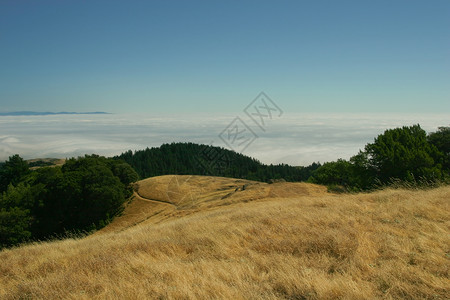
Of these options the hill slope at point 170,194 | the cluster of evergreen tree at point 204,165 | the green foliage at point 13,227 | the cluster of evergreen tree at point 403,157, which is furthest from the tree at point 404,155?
the cluster of evergreen tree at point 204,165

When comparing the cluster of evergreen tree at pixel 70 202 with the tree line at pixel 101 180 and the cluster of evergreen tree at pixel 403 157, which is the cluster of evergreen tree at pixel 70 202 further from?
the cluster of evergreen tree at pixel 403 157

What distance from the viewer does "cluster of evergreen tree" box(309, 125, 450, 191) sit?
27953 mm

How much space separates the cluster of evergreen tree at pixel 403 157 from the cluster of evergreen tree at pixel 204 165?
63.0 meters

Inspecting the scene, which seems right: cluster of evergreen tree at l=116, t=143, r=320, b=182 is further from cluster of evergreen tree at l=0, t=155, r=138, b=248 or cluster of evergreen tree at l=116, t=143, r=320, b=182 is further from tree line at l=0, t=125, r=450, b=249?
cluster of evergreen tree at l=0, t=155, r=138, b=248

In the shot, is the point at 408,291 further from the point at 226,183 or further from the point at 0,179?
the point at 0,179

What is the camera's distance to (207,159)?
96125 millimetres

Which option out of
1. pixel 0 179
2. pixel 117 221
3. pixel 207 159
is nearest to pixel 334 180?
pixel 117 221

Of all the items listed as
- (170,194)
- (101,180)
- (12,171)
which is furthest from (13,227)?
(12,171)

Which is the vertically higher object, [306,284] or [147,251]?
[306,284]

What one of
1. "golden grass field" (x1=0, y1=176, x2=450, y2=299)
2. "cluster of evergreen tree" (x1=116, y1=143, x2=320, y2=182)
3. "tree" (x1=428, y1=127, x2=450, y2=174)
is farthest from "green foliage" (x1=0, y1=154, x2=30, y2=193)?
"tree" (x1=428, y1=127, x2=450, y2=174)

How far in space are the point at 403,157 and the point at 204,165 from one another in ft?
255

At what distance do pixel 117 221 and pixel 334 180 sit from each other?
3423 centimetres

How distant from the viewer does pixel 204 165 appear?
10162 cm

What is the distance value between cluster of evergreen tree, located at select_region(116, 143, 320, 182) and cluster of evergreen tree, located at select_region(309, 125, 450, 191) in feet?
207
